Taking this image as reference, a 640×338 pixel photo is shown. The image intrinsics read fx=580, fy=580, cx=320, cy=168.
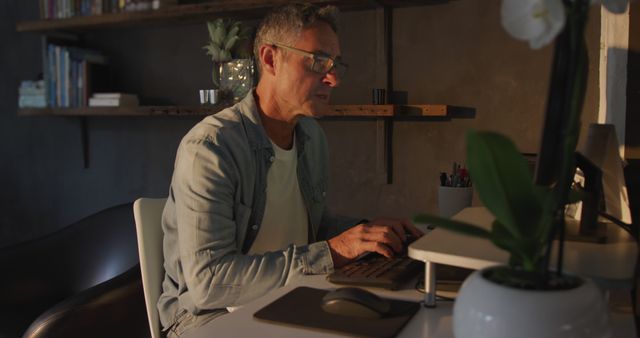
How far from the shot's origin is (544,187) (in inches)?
24.8

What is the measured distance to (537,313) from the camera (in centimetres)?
60

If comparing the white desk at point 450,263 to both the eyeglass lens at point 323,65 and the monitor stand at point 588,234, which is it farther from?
the eyeglass lens at point 323,65

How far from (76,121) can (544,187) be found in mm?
3120

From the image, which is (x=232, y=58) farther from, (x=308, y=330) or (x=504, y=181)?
(x=504, y=181)

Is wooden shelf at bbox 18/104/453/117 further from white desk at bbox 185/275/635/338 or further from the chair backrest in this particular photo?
white desk at bbox 185/275/635/338

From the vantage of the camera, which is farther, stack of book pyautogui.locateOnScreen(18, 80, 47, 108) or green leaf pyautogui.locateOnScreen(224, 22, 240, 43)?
stack of book pyautogui.locateOnScreen(18, 80, 47, 108)

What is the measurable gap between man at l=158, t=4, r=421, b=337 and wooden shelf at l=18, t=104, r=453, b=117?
1.94ft

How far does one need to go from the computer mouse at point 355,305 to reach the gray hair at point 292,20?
82cm

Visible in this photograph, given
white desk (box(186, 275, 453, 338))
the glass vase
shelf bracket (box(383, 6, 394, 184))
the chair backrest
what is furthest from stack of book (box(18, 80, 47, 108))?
white desk (box(186, 275, 453, 338))

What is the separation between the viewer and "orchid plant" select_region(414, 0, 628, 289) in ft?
1.91

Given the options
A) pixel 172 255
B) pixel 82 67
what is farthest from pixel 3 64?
pixel 172 255

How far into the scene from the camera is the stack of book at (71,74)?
2.96 m

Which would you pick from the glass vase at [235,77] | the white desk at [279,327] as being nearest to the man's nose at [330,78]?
the white desk at [279,327]

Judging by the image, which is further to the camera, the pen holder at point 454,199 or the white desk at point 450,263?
the pen holder at point 454,199
